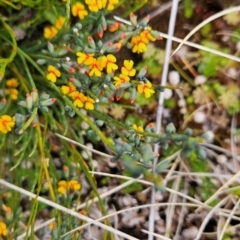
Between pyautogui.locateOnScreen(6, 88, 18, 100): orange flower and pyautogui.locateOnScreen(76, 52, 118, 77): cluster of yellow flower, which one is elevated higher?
pyautogui.locateOnScreen(76, 52, 118, 77): cluster of yellow flower

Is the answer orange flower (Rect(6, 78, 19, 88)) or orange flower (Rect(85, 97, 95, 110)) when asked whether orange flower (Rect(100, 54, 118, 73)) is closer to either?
orange flower (Rect(85, 97, 95, 110))

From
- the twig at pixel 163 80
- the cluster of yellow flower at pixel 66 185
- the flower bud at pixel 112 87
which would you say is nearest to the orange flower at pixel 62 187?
the cluster of yellow flower at pixel 66 185

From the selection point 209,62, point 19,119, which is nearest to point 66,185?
point 19,119

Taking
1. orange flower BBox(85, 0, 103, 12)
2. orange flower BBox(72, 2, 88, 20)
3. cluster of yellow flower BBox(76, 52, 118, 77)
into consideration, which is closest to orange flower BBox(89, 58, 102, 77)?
cluster of yellow flower BBox(76, 52, 118, 77)

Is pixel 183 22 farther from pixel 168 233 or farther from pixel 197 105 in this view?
pixel 168 233

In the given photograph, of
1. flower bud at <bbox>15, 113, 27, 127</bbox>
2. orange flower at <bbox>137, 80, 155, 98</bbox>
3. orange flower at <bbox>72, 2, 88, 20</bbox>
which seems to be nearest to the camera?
flower bud at <bbox>15, 113, 27, 127</bbox>

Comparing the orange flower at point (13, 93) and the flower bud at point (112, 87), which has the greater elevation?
the flower bud at point (112, 87)

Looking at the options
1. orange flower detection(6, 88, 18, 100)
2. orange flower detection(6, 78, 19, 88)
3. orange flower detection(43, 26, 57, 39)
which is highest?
orange flower detection(43, 26, 57, 39)

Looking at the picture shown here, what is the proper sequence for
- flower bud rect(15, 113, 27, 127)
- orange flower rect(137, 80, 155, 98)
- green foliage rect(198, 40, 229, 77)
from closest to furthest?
flower bud rect(15, 113, 27, 127), orange flower rect(137, 80, 155, 98), green foliage rect(198, 40, 229, 77)

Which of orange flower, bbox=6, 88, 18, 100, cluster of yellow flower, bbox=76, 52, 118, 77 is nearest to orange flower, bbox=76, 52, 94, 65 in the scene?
cluster of yellow flower, bbox=76, 52, 118, 77

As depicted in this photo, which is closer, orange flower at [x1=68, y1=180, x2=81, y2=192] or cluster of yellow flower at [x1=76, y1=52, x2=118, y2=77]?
cluster of yellow flower at [x1=76, y1=52, x2=118, y2=77]

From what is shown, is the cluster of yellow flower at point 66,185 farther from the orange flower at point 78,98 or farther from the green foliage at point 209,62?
the green foliage at point 209,62
